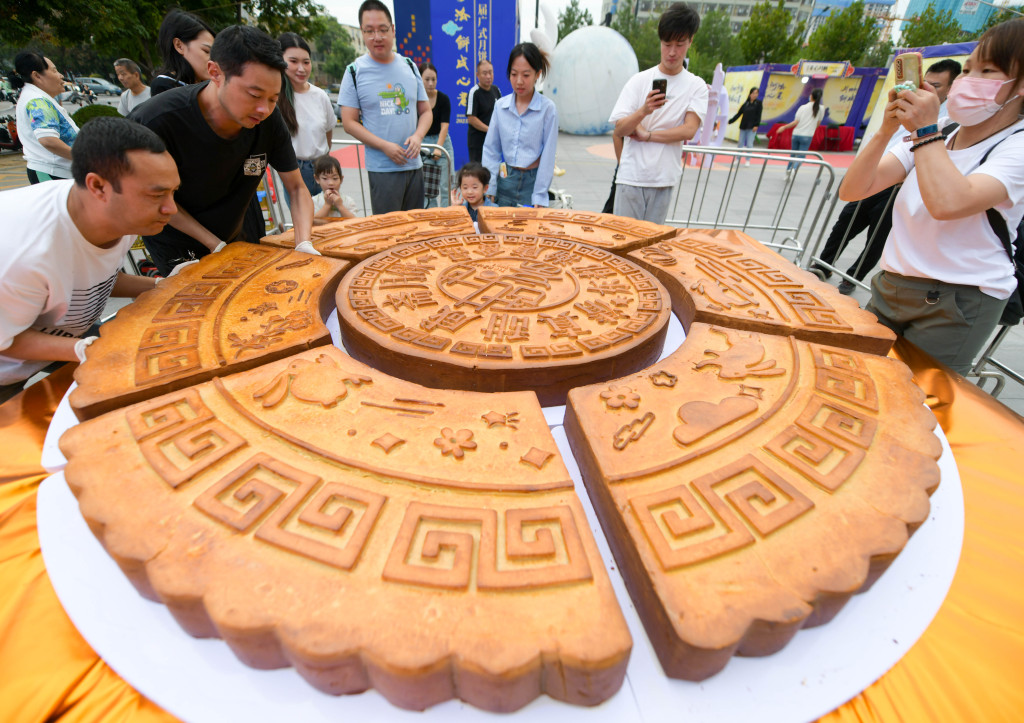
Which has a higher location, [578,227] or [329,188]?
[578,227]

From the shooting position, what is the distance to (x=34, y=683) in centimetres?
127

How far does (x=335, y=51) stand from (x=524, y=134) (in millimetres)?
58796

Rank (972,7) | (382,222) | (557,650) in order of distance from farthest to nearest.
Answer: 1. (972,7)
2. (382,222)
3. (557,650)

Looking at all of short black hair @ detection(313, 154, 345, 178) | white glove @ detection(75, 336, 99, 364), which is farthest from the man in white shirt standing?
white glove @ detection(75, 336, 99, 364)

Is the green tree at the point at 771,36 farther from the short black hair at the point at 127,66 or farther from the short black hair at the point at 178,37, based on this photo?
the short black hair at the point at 178,37

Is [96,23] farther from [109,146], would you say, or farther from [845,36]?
[845,36]

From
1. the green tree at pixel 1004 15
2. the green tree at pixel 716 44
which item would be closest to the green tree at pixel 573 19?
the green tree at pixel 716 44

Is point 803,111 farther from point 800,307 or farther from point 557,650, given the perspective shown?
point 557,650

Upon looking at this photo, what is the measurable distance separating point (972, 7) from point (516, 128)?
50606 mm

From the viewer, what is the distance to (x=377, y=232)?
12.2ft

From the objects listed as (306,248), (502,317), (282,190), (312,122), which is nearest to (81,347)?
(306,248)

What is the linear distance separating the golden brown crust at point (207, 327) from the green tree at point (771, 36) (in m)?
34.7

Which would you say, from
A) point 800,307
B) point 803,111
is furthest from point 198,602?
point 803,111

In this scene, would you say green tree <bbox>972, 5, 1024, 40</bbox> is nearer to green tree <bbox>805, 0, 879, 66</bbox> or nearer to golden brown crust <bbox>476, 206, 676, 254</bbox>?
green tree <bbox>805, 0, 879, 66</bbox>
